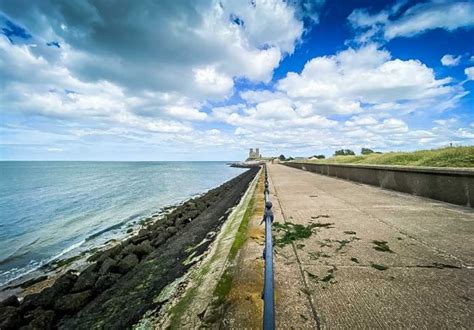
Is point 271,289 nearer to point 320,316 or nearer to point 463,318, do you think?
point 320,316

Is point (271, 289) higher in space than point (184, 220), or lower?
higher

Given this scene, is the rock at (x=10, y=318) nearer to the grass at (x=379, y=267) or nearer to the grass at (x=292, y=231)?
the grass at (x=292, y=231)

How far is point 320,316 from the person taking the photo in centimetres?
185

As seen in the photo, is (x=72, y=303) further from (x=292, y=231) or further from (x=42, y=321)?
(x=292, y=231)

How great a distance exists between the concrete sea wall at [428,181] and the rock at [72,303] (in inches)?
325

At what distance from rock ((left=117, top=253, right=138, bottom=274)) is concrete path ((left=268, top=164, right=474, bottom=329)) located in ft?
13.1

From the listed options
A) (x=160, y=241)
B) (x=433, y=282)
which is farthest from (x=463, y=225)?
(x=160, y=241)

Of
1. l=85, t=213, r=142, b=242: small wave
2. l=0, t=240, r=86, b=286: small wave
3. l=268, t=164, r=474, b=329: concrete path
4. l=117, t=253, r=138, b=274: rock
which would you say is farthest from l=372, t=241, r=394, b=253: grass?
l=85, t=213, r=142, b=242: small wave

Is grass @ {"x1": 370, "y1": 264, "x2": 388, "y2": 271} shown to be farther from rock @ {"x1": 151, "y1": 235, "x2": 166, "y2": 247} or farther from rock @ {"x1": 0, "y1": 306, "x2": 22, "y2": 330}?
rock @ {"x1": 151, "y1": 235, "x2": 166, "y2": 247}

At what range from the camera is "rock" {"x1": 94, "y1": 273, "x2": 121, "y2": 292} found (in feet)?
15.9

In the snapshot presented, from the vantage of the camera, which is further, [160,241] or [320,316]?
[160,241]

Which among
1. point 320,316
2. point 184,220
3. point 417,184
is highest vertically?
point 417,184

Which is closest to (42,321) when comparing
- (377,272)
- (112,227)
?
(377,272)

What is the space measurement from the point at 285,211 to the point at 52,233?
12.4 metres
